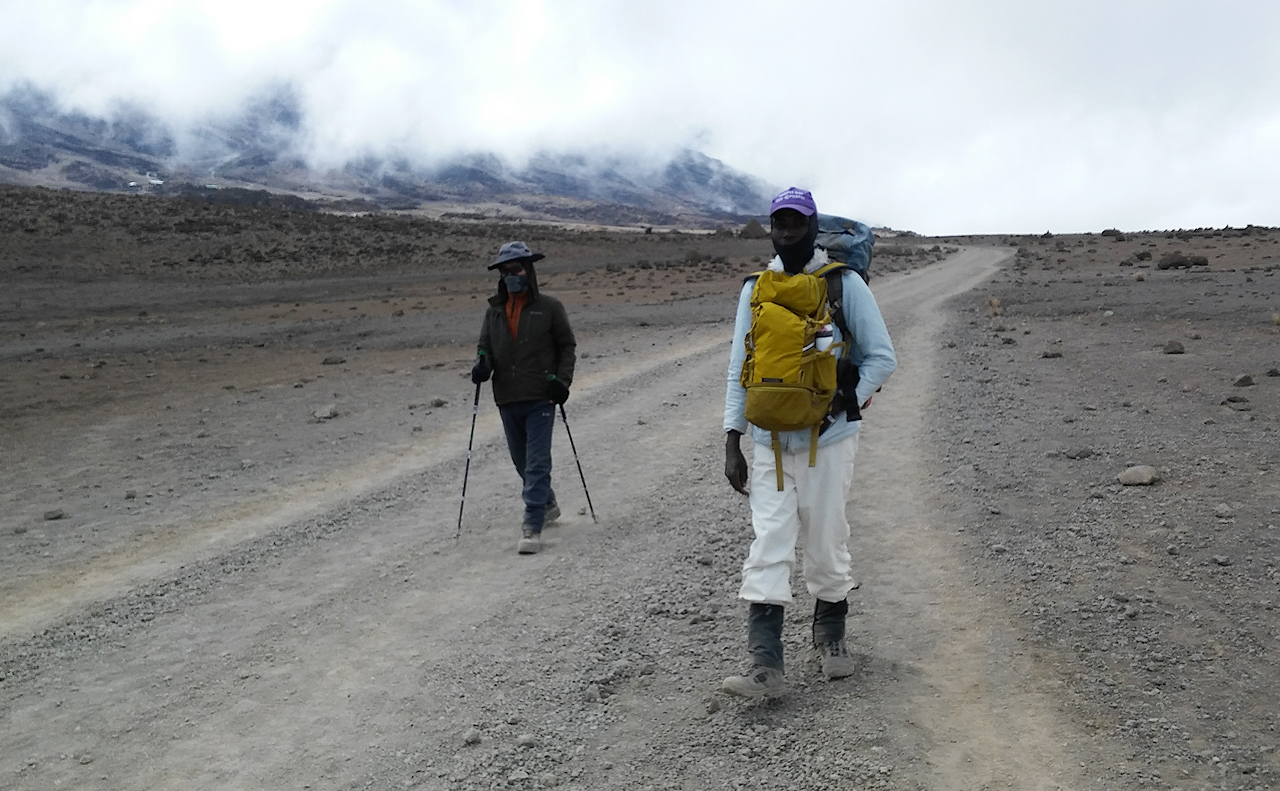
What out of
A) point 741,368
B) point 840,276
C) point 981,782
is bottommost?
point 981,782

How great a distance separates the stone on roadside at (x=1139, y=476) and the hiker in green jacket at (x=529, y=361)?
13.5ft

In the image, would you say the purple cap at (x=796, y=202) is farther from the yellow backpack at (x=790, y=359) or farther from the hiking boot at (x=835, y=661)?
the hiking boot at (x=835, y=661)

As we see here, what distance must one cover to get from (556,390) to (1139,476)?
169 inches

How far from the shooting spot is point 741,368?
14.4 ft

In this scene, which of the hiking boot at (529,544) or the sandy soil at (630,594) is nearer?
the sandy soil at (630,594)

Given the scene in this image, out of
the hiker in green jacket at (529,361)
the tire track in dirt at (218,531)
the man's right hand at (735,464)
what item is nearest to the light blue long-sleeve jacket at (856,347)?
the man's right hand at (735,464)

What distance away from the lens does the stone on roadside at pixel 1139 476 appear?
752 cm

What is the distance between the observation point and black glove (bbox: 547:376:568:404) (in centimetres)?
755

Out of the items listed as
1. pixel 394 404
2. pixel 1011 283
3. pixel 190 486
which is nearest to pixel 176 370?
pixel 394 404

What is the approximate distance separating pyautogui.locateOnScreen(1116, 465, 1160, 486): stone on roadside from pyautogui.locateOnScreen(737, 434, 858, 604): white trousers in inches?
163

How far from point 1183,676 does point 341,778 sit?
353cm

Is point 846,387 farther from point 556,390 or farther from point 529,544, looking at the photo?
point 556,390

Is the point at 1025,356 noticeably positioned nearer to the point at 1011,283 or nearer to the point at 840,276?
the point at 840,276

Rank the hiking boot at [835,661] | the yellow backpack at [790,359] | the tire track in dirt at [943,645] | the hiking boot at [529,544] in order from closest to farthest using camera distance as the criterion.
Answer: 1. the tire track in dirt at [943,645]
2. the yellow backpack at [790,359]
3. the hiking boot at [835,661]
4. the hiking boot at [529,544]
